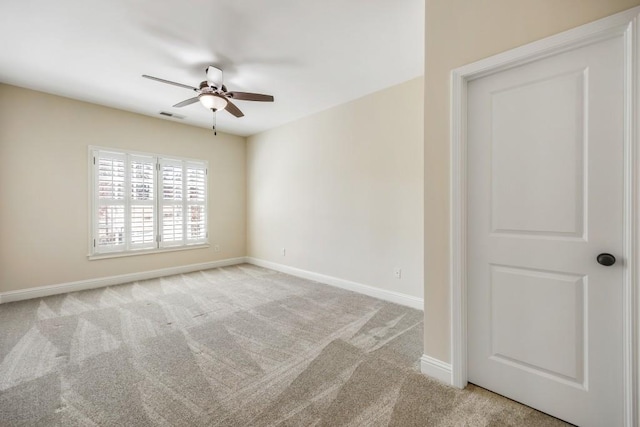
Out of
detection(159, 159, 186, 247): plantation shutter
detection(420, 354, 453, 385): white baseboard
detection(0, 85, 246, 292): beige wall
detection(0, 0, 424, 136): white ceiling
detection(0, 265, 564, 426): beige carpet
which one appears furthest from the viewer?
detection(159, 159, 186, 247): plantation shutter

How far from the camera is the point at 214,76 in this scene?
3209 millimetres

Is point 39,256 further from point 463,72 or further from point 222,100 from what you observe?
point 463,72

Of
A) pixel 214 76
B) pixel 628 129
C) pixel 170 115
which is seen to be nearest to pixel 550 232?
pixel 628 129

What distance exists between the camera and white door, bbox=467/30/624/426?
1.44 meters

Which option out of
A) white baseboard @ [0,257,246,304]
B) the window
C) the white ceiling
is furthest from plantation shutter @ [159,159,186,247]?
the white ceiling

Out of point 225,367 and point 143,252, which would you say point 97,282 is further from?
point 225,367

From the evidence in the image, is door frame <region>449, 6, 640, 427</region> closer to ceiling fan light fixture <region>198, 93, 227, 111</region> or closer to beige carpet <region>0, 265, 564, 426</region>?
beige carpet <region>0, 265, 564, 426</region>

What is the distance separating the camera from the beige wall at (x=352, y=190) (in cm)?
349

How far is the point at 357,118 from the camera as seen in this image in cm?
404

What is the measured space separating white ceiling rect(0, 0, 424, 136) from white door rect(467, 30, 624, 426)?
1255 mm

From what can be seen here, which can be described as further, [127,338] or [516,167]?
[127,338]

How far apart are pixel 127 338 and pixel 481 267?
320cm

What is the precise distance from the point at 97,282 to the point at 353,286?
159 inches

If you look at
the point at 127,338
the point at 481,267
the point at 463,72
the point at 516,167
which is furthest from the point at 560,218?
the point at 127,338
